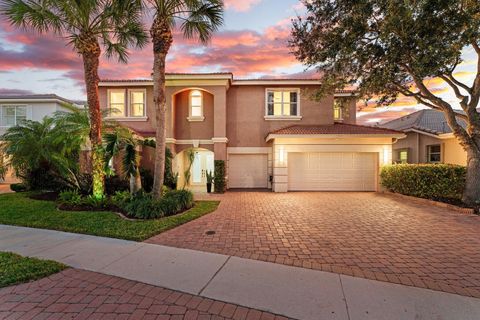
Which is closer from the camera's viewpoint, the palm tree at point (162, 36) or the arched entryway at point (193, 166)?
the palm tree at point (162, 36)

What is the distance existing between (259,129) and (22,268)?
13.2m

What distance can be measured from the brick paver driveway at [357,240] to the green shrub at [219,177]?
13.7 feet

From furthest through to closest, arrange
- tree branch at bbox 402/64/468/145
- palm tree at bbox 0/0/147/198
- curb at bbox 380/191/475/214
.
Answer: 1. tree branch at bbox 402/64/468/145
2. curb at bbox 380/191/475/214
3. palm tree at bbox 0/0/147/198

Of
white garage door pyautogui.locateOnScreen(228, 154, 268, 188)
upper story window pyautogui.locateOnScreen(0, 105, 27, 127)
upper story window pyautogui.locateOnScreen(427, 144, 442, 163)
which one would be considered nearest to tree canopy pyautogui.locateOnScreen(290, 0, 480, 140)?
white garage door pyautogui.locateOnScreen(228, 154, 268, 188)

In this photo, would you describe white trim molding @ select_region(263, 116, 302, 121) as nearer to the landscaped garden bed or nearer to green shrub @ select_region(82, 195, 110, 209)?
the landscaped garden bed

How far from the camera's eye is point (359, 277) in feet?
12.8

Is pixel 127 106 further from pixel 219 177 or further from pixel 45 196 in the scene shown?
pixel 219 177

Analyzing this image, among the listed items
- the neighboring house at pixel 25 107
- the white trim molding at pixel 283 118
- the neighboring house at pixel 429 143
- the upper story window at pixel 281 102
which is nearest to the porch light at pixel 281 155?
the white trim molding at pixel 283 118

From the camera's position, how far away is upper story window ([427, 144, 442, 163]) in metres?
16.5

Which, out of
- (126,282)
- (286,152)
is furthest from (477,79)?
(126,282)

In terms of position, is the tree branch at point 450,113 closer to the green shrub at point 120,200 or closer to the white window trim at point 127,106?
the green shrub at point 120,200

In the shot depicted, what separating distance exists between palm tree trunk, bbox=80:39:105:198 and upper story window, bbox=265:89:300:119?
984 centimetres

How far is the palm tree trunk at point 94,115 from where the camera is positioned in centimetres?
895

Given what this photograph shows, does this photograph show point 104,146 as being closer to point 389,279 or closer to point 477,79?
point 389,279
